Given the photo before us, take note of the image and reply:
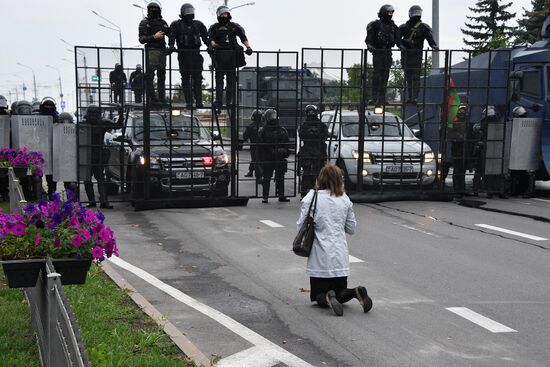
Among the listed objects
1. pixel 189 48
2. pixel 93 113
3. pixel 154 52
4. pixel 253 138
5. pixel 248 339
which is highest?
pixel 189 48

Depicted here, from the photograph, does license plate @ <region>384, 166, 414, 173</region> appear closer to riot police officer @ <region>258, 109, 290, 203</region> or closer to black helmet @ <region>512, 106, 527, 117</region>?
riot police officer @ <region>258, 109, 290, 203</region>

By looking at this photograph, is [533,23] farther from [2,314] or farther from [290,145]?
[2,314]

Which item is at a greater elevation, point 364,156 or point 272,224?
A: point 364,156

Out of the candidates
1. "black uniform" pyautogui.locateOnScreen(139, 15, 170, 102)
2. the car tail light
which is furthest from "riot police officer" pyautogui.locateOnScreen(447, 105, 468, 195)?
"black uniform" pyautogui.locateOnScreen(139, 15, 170, 102)

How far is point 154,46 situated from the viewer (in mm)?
15875

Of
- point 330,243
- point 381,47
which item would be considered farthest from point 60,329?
point 381,47

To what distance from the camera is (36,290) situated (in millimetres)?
5711

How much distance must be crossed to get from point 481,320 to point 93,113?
9.91 metres

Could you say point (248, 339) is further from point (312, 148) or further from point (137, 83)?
point (312, 148)

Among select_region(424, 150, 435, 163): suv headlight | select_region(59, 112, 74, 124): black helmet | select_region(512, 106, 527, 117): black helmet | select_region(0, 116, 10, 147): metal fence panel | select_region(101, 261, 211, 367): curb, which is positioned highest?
select_region(512, 106, 527, 117): black helmet

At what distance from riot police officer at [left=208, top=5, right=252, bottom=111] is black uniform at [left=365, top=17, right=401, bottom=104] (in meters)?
2.93

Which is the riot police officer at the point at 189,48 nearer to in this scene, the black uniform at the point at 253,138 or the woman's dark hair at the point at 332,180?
the black uniform at the point at 253,138

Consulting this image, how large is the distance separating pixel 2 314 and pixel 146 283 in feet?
7.12

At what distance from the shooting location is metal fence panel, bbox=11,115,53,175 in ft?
50.2
